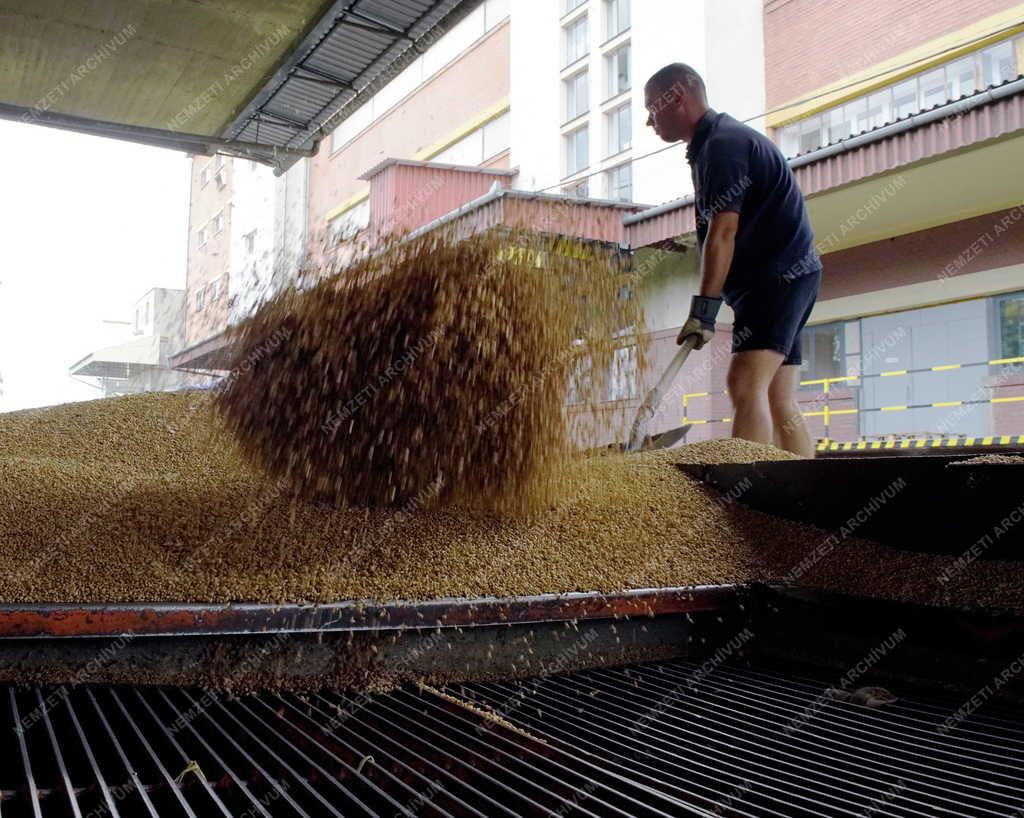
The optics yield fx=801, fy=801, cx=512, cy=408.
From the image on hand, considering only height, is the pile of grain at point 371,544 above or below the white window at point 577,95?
below

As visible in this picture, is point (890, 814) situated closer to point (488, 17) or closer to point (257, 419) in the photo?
point (257, 419)

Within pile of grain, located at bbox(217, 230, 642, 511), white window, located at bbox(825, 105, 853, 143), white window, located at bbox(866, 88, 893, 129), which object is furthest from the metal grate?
white window, located at bbox(825, 105, 853, 143)

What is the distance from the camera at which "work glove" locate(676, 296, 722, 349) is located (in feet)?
8.75

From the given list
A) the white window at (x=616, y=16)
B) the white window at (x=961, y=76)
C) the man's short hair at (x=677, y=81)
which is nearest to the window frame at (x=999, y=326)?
the white window at (x=961, y=76)

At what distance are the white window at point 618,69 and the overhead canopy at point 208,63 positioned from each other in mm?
6393

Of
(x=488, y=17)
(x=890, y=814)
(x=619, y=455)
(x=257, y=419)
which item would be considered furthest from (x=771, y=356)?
(x=488, y=17)

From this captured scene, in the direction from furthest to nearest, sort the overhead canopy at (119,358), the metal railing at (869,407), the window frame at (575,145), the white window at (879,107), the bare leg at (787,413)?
1. the overhead canopy at (119,358)
2. the window frame at (575,145)
3. the white window at (879,107)
4. the metal railing at (869,407)
5. the bare leg at (787,413)

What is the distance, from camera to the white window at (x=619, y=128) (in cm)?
1132

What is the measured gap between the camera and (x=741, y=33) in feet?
32.3

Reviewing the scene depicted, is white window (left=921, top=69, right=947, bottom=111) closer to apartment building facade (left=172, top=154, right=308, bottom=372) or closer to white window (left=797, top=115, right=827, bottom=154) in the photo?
white window (left=797, top=115, right=827, bottom=154)

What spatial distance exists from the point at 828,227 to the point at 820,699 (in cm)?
706

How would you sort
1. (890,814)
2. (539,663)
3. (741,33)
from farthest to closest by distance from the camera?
(741,33), (539,663), (890,814)

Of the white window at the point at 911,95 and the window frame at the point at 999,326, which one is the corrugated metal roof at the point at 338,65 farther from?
the window frame at the point at 999,326

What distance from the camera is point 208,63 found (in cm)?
538
